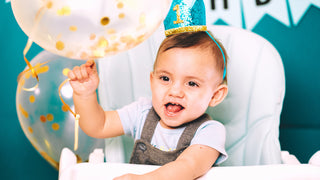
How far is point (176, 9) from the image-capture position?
2.76ft

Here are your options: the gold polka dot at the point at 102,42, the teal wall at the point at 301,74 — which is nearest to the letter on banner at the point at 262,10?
the teal wall at the point at 301,74

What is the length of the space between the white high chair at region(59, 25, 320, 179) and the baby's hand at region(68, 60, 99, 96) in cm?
19

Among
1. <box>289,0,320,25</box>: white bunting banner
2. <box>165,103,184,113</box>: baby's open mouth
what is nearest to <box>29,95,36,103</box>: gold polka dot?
<box>165,103,184,113</box>: baby's open mouth

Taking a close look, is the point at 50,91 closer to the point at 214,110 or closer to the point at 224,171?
the point at 214,110

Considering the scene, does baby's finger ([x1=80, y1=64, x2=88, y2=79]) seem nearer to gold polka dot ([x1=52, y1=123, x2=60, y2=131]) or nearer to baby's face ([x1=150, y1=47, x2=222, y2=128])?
baby's face ([x1=150, y1=47, x2=222, y2=128])

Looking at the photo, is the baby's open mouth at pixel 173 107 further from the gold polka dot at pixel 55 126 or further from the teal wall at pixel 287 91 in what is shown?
the teal wall at pixel 287 91

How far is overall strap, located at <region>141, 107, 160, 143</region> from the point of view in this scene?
2.89 feet

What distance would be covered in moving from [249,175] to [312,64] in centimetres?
94

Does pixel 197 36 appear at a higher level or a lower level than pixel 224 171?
higher

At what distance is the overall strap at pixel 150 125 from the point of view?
882 millimetres

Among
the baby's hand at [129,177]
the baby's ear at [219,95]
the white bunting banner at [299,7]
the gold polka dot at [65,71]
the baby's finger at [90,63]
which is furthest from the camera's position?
the white bunting banner at [299,7]

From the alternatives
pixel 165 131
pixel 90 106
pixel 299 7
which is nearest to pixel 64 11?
pixel 90 106

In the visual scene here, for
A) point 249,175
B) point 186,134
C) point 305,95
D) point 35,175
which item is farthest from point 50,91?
point 305,95

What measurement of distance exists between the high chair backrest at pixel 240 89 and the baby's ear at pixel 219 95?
8cm
